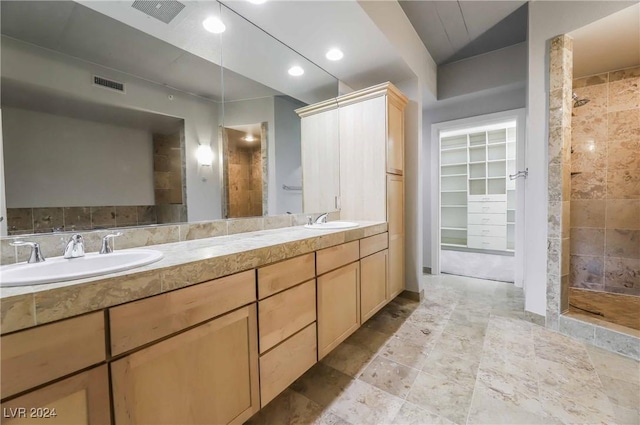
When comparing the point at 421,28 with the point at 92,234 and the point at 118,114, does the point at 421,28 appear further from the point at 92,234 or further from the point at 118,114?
the point at 92,234

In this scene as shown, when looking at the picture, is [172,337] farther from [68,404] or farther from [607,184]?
[607,184]

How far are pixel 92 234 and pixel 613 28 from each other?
12.1 feet

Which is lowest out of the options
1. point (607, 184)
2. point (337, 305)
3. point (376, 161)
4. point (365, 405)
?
point (365, 405)

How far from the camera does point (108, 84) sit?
1.28 metres

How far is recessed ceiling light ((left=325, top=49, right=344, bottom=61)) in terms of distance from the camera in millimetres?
2234

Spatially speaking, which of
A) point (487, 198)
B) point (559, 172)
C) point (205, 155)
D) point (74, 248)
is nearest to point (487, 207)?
point (487, 198)

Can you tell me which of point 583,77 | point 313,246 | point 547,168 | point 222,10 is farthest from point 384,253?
point 583,77

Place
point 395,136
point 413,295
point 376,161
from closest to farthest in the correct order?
point 376,161, point 395,136, point 413,295

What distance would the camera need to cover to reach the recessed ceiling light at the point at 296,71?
229 cm

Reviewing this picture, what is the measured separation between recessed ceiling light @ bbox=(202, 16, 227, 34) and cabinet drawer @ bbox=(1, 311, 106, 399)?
1.82 m

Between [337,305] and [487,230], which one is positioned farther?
[487,230]

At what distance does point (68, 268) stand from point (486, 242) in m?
5.79

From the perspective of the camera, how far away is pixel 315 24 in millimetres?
1876

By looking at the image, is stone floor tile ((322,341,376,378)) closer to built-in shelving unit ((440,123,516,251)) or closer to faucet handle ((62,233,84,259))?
faucet handle ((62,233,84,259))
